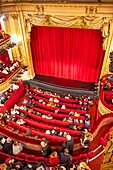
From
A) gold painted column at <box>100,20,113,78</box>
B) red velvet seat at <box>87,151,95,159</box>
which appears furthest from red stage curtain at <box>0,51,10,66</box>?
red velvet seat at <box>87,151,95,159</box>

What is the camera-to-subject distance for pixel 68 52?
852 cm

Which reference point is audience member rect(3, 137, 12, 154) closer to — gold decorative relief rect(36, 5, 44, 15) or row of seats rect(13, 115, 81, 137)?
row of seats rect(13, 115, 81, 137)

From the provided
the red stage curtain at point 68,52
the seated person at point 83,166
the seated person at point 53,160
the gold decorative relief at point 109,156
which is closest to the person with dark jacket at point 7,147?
the seated person at point 53,160

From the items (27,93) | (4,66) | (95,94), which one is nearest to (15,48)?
(4,66)

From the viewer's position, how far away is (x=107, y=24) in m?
6.77

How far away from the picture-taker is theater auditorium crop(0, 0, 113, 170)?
4348 mm

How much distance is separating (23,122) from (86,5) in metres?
4.77

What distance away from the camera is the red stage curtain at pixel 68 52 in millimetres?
7879

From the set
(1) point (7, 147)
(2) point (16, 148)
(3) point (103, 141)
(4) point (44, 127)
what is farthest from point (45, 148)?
(4) point (44, 127)

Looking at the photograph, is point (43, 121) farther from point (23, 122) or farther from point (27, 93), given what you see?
point (27, 93)

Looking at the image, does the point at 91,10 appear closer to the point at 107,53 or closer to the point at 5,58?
the point at 107,53

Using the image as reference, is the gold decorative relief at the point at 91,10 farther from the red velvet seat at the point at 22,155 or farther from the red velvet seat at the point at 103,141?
the red velvet seat at the point at 22,155

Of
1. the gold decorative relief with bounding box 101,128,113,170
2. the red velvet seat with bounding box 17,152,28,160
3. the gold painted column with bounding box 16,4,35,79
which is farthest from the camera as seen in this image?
the gold painted column with bounding box 16,4,35,79

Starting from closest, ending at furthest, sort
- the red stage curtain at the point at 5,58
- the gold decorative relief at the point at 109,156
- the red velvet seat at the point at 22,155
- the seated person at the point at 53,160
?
the gold decorative relief at the point at 109,156, the seated person at the point at 53,160, the red velvet seat at the point at 22,155, the red stage curtain at the point at 5,58
